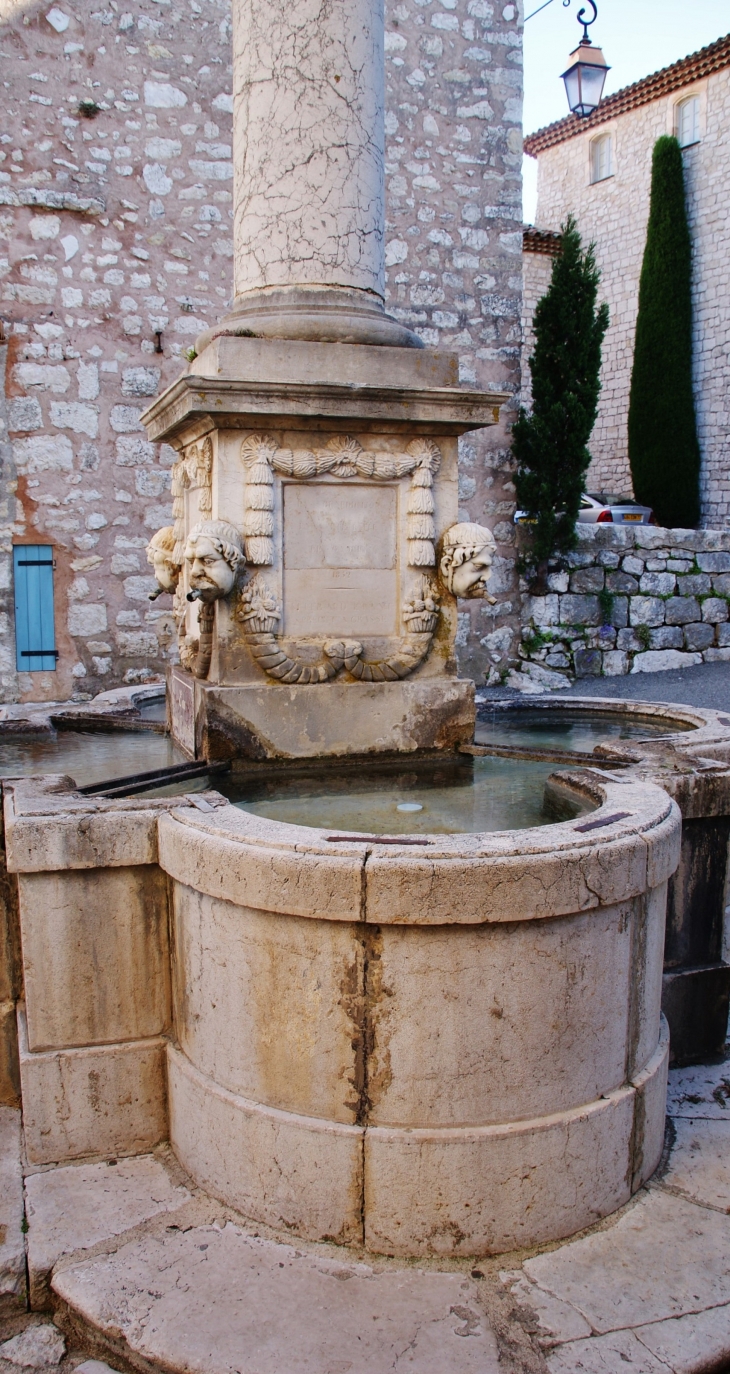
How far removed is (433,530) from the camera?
377 cm

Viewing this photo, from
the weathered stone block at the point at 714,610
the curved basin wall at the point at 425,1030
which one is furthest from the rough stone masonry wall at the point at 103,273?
the curved basin wall at the point at 425,1030

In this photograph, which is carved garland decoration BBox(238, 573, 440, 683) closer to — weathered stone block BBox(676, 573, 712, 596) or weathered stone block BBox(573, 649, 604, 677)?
weathered stone block BBox(573, 649, 604, 677)

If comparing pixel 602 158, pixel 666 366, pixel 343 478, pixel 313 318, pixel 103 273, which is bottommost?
pixel 343 478

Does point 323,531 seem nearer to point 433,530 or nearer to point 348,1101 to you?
point 433,530

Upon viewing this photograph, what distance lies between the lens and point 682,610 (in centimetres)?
1054

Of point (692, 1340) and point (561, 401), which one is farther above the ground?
point (561, 401)

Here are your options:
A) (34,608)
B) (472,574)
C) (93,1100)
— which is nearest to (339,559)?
(472,574)

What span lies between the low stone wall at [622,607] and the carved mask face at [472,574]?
6.49 metres

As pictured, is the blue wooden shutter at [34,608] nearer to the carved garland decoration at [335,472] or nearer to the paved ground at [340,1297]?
the carved garland decoration at [335,472]

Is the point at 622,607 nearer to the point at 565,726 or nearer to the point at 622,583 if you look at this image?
the point at 622,583

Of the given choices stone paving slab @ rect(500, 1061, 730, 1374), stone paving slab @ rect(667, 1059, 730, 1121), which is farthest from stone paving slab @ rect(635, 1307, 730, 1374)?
stone paving slab @ rect(667, 1059, 730, 1121)

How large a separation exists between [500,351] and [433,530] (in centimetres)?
703

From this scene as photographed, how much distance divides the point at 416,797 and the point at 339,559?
0.92m

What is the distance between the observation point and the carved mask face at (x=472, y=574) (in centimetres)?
372
